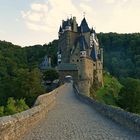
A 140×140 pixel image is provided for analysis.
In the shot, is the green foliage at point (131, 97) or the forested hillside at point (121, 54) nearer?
the green foliage at point (131, 97)

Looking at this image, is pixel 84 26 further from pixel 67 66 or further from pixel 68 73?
pixel 68 73

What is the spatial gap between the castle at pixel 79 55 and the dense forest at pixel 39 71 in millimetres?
4940

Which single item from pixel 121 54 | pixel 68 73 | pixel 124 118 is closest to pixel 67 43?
pixel 68 73

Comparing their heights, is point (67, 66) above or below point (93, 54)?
below

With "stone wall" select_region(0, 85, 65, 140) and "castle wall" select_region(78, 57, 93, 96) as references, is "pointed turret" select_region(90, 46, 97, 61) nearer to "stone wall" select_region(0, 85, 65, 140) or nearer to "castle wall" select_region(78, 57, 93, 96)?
"castle wall" select_region(78, 57, 93, 96)

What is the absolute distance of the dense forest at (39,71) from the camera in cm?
5916

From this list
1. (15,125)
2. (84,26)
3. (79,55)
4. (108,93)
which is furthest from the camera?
(84,26)

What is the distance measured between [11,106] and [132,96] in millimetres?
29865

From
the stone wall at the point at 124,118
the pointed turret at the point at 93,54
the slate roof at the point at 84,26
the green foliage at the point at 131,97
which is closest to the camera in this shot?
the stone wall at the point at 124,118

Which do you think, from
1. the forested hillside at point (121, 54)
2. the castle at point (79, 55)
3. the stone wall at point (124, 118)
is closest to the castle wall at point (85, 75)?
the castle at point (79, 55)

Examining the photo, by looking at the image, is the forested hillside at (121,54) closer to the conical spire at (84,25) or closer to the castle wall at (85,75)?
the conical spire at (84,25)

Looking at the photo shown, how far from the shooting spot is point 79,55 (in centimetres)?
8381

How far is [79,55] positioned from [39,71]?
468 inches

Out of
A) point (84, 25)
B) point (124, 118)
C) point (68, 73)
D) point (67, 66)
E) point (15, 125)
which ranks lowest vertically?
point (124, 118)
